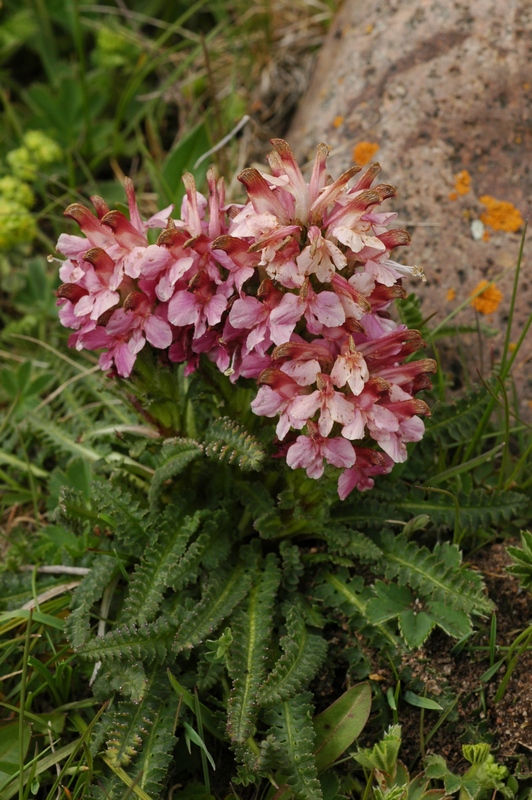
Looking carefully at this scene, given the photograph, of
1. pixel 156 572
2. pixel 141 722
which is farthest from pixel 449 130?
pixel 141 722

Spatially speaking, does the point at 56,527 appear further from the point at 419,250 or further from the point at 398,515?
the point at 419,250

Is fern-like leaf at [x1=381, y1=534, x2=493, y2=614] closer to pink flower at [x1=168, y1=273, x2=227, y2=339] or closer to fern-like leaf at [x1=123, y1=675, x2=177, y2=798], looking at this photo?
fern-like leaf at [x1=123, y1=675, x2=177, y2=798]

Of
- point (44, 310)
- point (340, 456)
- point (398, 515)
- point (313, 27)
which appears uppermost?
point (313, 27)

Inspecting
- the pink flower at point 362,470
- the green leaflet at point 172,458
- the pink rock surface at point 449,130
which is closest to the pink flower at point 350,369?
the pink flower at point 362,470

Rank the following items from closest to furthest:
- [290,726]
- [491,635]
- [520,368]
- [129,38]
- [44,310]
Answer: [290,726] < [491,635] < [520,368] < [44,310] < [129,38]

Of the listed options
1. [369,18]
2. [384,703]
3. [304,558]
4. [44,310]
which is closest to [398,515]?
[304,558]

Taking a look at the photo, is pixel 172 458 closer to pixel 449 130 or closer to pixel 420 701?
pixel 420 701
